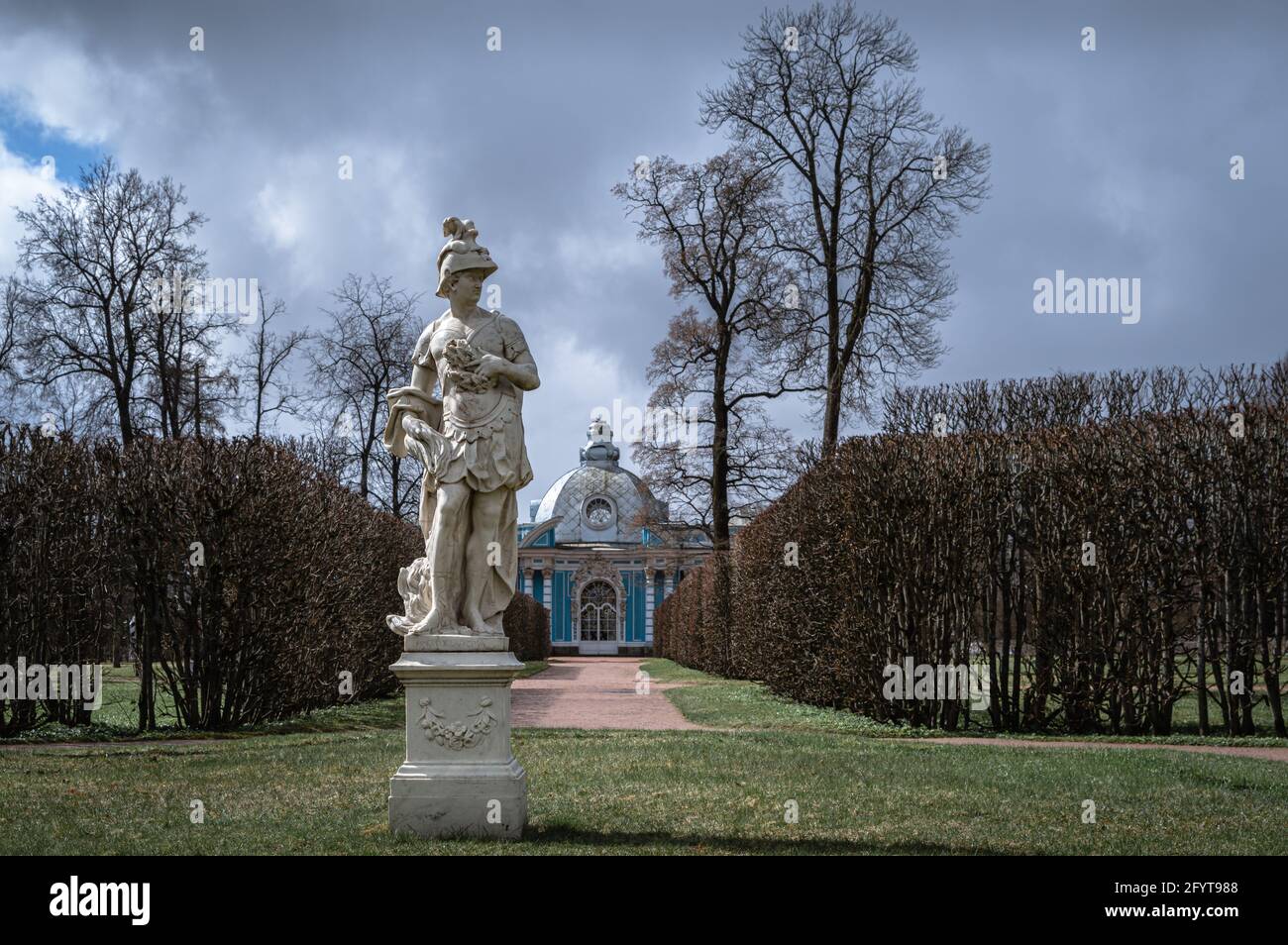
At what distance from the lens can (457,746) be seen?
21.8 ft

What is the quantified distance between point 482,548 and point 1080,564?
856 cm

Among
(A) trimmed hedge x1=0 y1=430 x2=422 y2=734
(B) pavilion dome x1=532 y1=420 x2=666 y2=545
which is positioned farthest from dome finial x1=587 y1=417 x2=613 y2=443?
(A) trimmed hedge x1=0 y1=430 x2=422 y2=734

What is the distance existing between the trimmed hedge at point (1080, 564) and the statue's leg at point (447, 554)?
8.08m

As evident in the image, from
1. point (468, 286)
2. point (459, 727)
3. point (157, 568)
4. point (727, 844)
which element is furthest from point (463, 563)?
point (157, 568)

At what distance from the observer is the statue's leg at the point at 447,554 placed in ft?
22.2

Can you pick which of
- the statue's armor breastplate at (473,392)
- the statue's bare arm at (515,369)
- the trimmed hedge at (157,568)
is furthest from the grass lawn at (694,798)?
the statue's bare arm at (515,369)

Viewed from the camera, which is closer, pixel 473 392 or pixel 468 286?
pixel 473 392

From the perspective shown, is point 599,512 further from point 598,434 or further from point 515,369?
point 515,369

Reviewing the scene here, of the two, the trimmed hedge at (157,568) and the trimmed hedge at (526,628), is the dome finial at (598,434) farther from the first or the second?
the trimmed hedge at (157,568)

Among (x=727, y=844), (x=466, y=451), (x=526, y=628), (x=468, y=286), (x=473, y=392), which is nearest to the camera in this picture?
(x=727, y=844)

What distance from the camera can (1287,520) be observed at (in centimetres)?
1251
